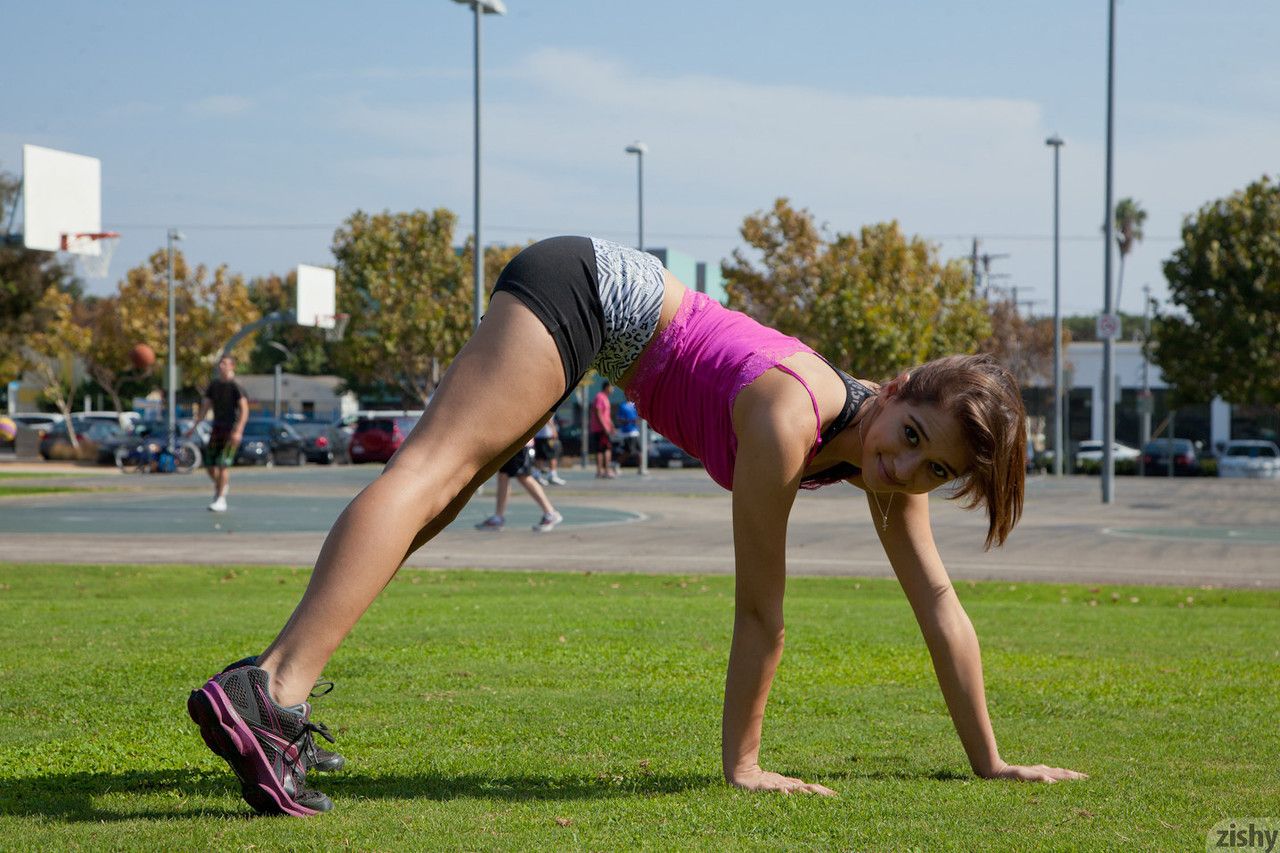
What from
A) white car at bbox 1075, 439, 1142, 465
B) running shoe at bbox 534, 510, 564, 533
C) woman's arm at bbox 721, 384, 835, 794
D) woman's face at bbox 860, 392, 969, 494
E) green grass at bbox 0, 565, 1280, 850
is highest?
woman's face at bbox 860, 392, 969, 494

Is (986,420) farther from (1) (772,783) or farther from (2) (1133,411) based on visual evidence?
(2) (1133,411)

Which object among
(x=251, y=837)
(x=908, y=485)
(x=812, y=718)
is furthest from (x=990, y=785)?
(x=251, y=837)

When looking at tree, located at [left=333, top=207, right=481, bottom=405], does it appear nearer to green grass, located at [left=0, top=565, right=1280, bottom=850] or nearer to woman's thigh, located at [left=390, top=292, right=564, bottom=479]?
green grass, located at [left=0, top=565, right=1280, bottom=850]

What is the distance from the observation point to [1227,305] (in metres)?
46.2

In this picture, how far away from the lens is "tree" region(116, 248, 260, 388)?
62031mm

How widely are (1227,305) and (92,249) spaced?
36375 mm

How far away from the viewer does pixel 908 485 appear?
141 inches

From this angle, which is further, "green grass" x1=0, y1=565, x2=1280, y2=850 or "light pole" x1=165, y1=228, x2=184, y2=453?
"light pole" x1=165, y1=228, x2=184, y2=453

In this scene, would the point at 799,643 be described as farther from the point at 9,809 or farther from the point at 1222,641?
the point at 9,809

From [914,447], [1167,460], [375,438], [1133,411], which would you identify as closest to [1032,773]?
[914,447]

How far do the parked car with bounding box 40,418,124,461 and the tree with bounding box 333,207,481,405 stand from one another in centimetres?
1235

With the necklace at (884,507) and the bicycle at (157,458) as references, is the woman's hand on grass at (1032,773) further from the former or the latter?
the bicycle at (157,458)

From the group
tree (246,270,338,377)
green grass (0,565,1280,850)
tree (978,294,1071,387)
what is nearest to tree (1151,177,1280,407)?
tree (978,294,1071,387)

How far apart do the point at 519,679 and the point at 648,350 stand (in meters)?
2.45
